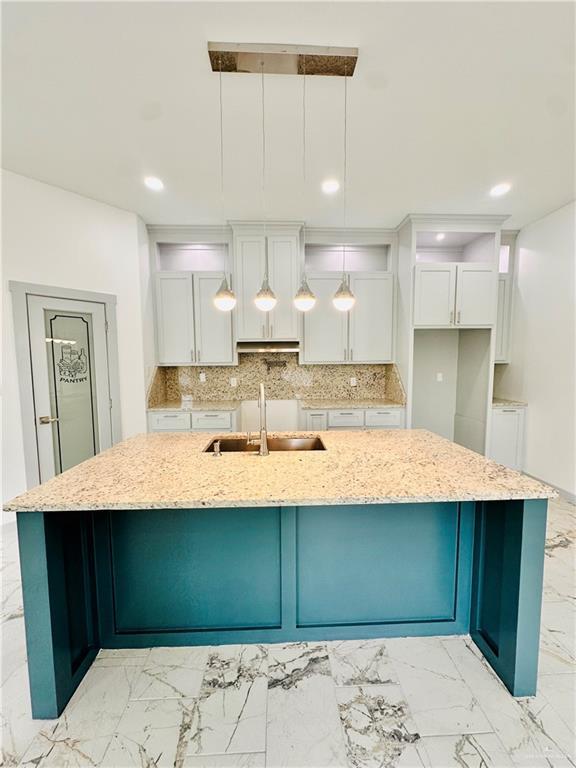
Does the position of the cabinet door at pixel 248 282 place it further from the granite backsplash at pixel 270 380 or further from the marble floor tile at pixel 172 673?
the marble floor tile at pixel 172 673

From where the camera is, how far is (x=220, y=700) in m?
1.44

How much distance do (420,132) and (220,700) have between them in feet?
11.2

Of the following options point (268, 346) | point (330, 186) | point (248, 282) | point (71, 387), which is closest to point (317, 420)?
point (268, 346)

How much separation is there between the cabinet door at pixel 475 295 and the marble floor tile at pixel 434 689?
123 inches

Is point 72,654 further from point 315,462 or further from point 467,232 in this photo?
point 467,232

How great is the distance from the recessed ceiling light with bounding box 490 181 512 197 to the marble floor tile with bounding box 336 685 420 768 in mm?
3746

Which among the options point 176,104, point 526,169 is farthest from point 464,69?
point 176,104

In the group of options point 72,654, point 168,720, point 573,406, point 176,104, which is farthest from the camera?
point 573,406

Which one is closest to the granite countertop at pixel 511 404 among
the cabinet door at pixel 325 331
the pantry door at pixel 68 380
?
the cabinet door at pixel 325 331

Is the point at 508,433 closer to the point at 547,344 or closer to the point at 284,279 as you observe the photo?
the point at 547,344

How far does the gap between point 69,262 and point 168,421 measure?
179 cm

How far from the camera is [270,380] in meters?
4.31

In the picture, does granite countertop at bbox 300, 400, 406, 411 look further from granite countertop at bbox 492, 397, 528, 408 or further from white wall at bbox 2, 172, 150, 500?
white wall at bbox 2, 172, 150, 500

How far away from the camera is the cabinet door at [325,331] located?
3.98 meters
